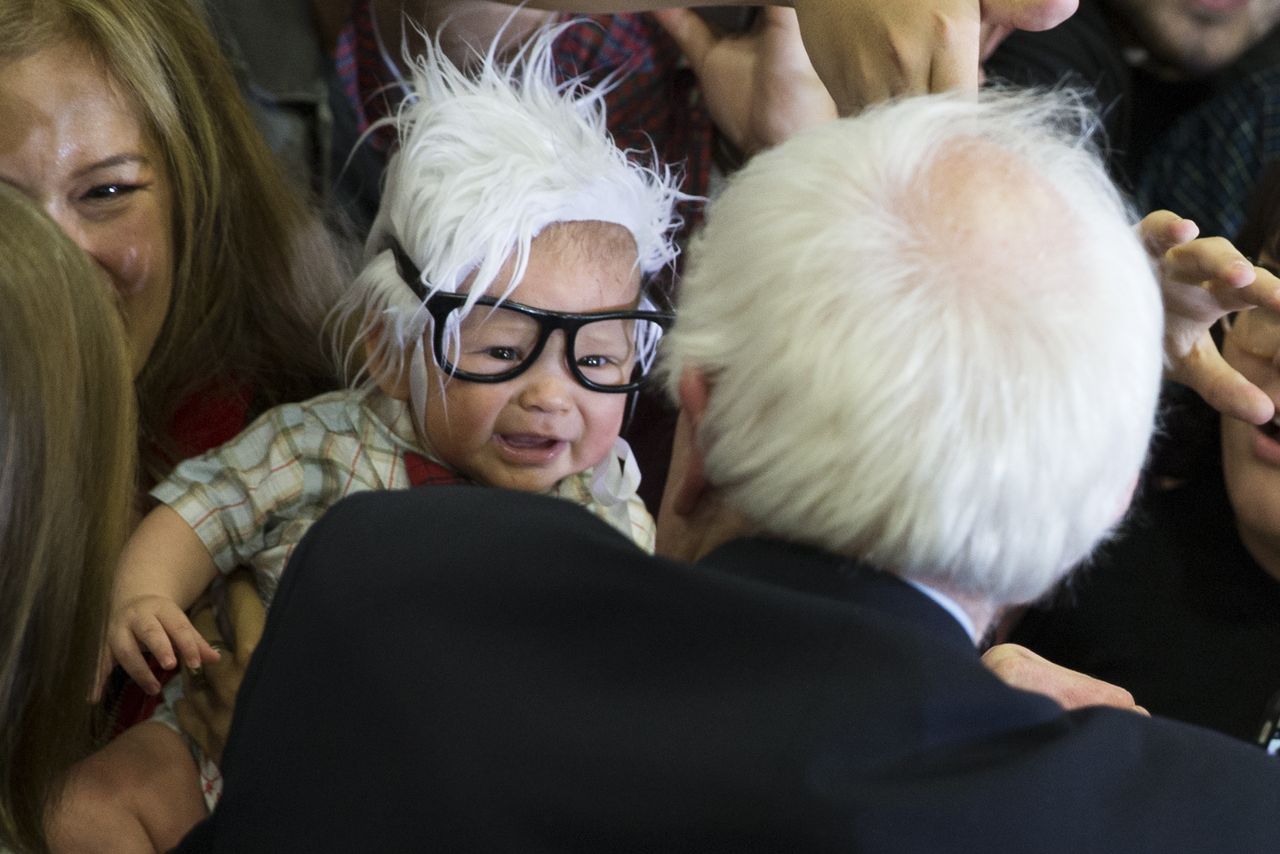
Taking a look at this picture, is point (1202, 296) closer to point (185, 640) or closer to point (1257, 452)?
point (1257, 452)

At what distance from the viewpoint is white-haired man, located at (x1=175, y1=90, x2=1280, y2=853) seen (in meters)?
0.70

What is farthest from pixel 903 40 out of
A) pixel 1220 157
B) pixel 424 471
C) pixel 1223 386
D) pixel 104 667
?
pixel 1220 157

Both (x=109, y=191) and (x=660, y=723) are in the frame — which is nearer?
(x=660, y=723)

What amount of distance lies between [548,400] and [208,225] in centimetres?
49

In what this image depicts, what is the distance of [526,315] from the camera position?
1.33 m

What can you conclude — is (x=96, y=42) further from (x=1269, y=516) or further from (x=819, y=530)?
(x=1269, y=516)

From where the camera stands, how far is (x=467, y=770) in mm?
757

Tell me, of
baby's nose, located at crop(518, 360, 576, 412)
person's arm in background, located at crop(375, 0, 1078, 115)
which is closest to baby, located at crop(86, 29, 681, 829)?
baby's nose, located at crop(518, 360, 576, 412)

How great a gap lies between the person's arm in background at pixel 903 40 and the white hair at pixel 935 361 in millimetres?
244

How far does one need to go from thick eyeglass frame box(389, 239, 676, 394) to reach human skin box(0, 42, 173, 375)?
12.3 inches

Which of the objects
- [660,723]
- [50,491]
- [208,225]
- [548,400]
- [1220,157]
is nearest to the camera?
[660,723]

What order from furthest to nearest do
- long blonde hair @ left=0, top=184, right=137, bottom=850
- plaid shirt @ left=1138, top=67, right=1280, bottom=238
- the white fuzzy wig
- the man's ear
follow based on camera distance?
plaid shirt @ left=1138, top=67, right=1280, bottom=238 → the white fuzzy wig → long blonde hair @ left=0, top=184, right=137, bottom=850 → the man's ear

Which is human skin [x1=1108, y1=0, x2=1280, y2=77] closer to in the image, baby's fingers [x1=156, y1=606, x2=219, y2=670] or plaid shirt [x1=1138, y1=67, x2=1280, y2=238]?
plaid shirt [x1=1138, y1=67, x2=1280, y2=238]

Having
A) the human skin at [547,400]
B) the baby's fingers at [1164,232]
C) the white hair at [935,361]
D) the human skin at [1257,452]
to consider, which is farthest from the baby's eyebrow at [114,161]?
the human skin at [1257,452]
